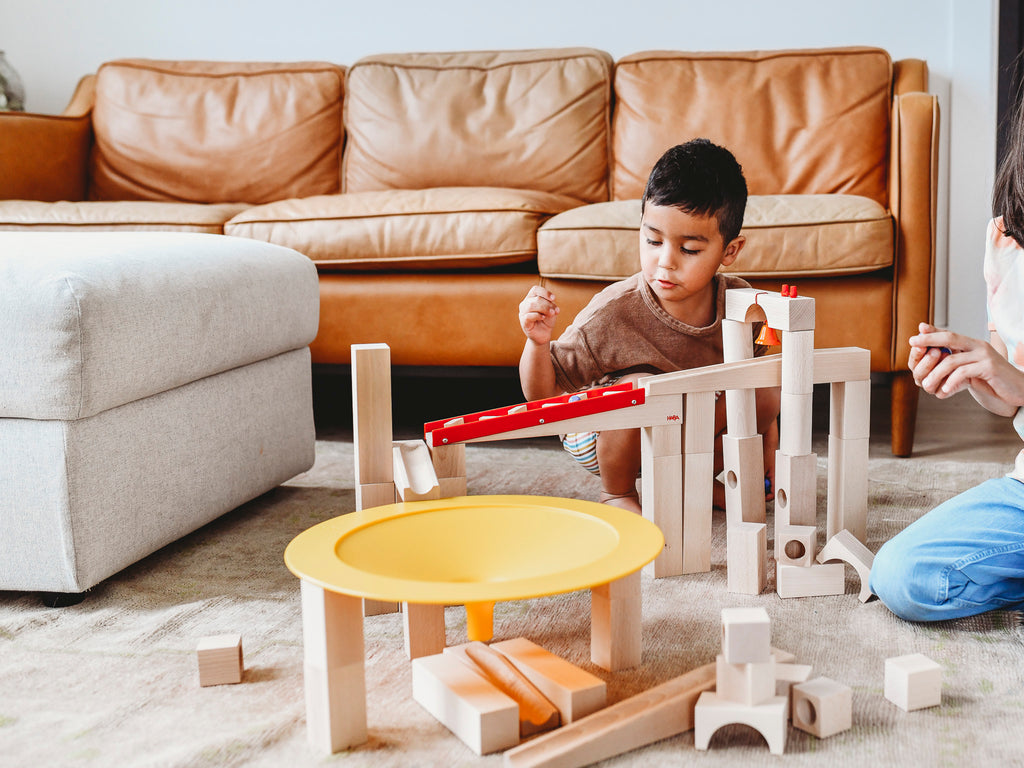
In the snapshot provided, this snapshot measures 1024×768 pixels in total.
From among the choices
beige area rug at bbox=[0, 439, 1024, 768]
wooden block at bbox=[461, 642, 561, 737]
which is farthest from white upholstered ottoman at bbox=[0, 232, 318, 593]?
wooden block at bbox=[461, 642, 561, 737]

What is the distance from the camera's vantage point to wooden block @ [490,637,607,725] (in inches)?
29.9

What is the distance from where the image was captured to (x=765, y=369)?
3.66 ft

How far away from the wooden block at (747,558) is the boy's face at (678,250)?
1.20 ft

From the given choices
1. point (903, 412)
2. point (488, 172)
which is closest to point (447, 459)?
point (903, 412)

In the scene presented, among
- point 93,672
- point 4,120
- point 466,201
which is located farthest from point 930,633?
point 4,120

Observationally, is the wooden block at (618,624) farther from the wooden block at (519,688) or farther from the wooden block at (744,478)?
the wooden block at (744,478)

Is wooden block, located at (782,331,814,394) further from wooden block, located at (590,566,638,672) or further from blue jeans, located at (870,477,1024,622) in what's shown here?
wooden block, located at (590,566,638,672)

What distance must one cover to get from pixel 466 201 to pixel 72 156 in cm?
120

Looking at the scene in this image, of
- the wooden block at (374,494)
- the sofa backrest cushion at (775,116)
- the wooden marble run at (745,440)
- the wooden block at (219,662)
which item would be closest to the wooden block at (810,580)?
the wooden marble run at (745,440)

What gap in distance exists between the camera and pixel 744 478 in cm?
115

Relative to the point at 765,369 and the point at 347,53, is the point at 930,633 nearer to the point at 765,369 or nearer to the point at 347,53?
the point at 765,369

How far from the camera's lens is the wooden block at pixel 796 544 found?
1.06 meters

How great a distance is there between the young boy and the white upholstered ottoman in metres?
0.39

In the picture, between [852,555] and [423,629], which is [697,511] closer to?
[852,555]
